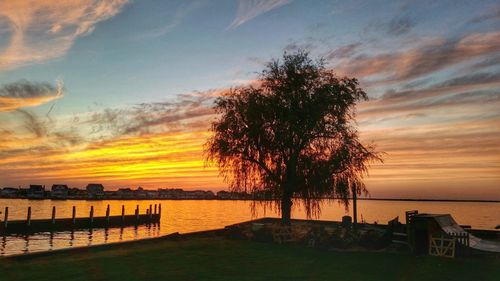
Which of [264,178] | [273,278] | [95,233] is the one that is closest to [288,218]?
[264,178]

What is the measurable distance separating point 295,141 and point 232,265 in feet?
48.4

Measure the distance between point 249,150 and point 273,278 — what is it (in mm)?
17106

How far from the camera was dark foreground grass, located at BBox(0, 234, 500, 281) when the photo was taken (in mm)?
17359

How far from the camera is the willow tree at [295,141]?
106 feet

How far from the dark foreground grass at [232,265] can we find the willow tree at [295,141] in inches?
315

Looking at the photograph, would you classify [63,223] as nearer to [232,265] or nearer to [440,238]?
[232,265]

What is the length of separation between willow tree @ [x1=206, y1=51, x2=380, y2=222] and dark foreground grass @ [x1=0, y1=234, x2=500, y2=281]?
7.99 m

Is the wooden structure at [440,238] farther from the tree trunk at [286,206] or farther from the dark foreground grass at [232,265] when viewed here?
the tree trunk at [286,206]

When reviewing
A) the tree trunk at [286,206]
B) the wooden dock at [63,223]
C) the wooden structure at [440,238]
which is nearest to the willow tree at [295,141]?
the tree trunk at [286,206]

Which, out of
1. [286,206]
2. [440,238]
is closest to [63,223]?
[286,206]

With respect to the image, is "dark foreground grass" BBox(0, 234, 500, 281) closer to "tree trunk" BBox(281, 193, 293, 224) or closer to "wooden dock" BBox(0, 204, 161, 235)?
"tree trunk" BBox(281, 193, 293, 224)

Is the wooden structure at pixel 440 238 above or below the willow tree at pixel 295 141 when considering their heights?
Answer: below

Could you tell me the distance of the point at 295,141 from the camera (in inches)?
1287

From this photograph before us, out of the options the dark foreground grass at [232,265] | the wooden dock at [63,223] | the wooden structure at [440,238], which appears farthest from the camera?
the wooden dock at [63,223]
